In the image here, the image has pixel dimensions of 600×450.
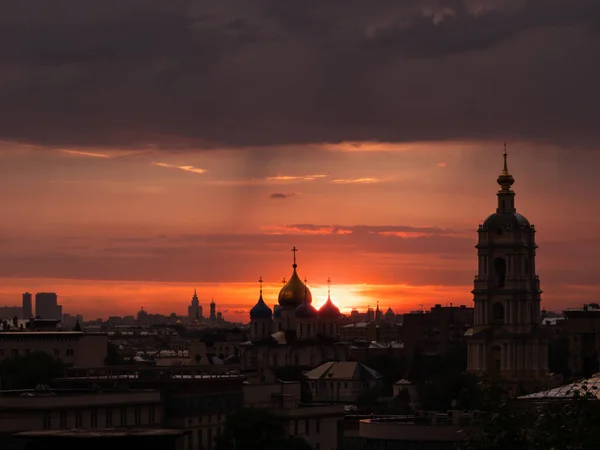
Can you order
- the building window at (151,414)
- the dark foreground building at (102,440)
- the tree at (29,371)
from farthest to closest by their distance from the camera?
1. the tree at (29,371)
2. the building window at (151,414)
3. the dark foreground building at (102,440)

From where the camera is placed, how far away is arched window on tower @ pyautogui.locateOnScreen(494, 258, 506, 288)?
570 ft

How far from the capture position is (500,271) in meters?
174

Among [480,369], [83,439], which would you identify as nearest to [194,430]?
[83,439]

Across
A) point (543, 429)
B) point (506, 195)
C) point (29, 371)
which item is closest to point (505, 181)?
point (506, 195)

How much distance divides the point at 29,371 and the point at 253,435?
40.4 m

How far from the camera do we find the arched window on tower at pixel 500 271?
173625mm

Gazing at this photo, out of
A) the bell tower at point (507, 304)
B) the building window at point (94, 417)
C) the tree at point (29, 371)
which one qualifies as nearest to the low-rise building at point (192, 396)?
the building window at point (94, 417)

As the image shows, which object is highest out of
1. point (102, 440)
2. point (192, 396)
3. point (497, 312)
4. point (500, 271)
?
point (500, 271)

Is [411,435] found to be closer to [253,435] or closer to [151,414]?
[253,435]

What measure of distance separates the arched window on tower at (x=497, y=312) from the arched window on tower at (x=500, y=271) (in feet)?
5.13

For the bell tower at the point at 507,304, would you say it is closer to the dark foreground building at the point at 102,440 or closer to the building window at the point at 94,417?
the building window at the point at 94,417

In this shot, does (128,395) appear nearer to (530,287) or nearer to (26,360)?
(26,360)

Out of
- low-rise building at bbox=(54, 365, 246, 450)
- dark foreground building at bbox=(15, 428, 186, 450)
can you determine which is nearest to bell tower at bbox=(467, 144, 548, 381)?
low-rise building at bbox=(54, 365, 246, 450)

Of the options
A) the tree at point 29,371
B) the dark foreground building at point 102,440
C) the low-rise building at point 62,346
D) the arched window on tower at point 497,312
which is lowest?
the dark foreground building at point 102,440
